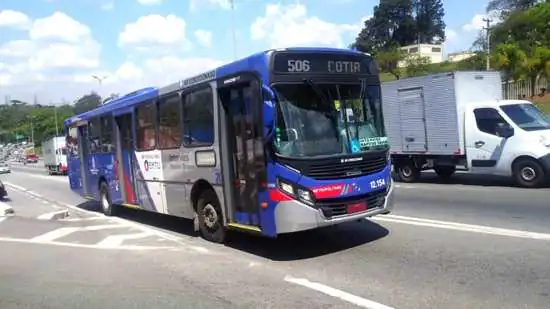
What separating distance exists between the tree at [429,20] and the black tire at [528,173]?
13608 centimetres

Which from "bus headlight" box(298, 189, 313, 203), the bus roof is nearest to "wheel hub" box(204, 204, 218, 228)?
the bus roof

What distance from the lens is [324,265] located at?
24.8 ft

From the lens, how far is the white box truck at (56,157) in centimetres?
4472

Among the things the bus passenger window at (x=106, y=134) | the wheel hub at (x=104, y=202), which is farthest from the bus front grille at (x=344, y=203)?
the wheel hub at (x=104, y=202)

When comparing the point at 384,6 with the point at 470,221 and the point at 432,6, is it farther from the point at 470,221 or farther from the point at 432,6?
the point at 470,221

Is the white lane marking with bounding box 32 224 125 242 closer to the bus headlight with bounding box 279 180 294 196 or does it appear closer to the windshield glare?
the bus headlight with bounding box 279 180 294 196

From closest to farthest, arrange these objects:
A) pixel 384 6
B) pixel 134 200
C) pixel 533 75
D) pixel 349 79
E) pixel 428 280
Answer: pixel 428 280, pixel 349 79, pixel 134 200, pixel 533 75, pixel 384 6

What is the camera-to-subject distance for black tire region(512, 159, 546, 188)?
45.7ft

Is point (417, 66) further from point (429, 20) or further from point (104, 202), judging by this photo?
point (104, 202)

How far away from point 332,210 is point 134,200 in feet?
21.5

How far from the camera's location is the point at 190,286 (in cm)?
695

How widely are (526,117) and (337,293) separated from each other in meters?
10.5

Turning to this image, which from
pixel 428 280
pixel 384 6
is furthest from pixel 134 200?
pixel 384 6

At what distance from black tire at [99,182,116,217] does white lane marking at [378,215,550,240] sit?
7.43 metres
